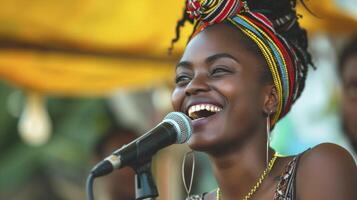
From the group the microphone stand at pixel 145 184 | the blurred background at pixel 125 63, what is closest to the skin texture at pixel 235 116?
the microphone stand at pixel 145 184

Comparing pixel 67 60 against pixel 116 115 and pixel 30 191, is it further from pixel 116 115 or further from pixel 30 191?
pixel 30 191

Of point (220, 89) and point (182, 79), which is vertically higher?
point (182, 79)

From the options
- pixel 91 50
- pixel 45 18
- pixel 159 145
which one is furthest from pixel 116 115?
pixel 159 145

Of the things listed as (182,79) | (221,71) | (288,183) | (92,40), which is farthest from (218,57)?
(92,40)

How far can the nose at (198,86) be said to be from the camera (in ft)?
11.4

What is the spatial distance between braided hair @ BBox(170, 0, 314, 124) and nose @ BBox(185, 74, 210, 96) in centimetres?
23

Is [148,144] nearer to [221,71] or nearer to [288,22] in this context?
[221,71]

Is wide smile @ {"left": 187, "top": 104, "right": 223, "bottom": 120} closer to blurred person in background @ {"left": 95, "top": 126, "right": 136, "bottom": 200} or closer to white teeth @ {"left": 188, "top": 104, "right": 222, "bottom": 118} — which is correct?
white teeth @ {"left": 188, "top": 104, "right": 222, "bottom": 118}

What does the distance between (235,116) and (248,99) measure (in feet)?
0.31

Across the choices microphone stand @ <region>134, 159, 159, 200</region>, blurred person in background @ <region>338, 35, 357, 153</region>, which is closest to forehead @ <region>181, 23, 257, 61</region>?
microphone stand @ <region>134, 159, 159, 200</region>

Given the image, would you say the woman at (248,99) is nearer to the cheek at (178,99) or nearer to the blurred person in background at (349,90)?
the cheek at (178,99)

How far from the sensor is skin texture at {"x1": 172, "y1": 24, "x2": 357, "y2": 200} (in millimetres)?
3400

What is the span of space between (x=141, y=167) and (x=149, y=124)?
17.9ft

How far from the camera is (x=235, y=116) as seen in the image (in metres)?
3.44
